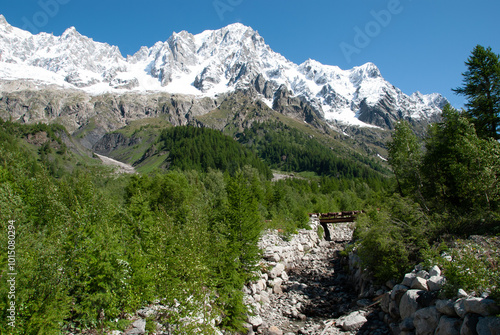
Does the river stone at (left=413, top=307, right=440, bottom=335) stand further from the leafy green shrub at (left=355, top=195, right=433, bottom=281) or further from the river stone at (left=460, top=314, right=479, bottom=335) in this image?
the leafy green shrub at (left=355, top=195, right=433, bottom=281)

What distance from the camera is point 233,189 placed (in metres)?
26.6

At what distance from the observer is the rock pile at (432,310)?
10.0 metres

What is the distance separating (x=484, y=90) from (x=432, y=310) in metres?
26.3

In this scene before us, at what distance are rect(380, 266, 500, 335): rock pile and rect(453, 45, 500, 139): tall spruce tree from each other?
2073cm

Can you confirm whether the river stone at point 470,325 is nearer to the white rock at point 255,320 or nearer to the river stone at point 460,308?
the river stone at point 460,308

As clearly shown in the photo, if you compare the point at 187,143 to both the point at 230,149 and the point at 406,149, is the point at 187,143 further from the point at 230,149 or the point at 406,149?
the point at 406,149

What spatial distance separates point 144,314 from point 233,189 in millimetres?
13676

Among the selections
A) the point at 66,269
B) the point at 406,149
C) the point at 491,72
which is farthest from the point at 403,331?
the point at 491,72

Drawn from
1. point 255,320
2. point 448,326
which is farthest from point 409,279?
point 255,320

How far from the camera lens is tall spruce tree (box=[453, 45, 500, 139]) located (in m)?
27.1

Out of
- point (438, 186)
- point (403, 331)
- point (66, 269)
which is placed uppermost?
point (438, 186)

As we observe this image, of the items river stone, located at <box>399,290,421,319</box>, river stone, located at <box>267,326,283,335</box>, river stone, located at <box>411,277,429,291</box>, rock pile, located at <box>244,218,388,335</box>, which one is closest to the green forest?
river stone, located at <box>411,277,429,291</box>
